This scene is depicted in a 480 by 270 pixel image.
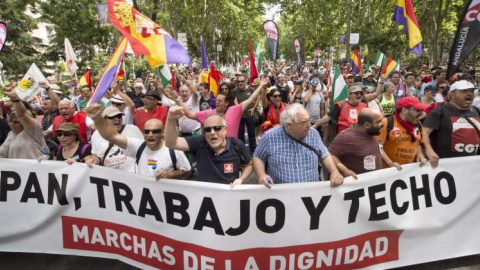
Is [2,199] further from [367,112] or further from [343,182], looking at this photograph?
[367,112]

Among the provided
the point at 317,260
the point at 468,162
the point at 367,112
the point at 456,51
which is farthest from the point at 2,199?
the point at 456,51

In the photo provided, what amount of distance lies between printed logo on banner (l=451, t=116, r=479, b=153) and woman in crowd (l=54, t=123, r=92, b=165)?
369cm

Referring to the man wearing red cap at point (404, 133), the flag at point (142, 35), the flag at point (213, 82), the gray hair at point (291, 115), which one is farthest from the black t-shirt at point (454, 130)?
the flag at point (213, 82)

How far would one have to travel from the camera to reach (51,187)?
11.5ft

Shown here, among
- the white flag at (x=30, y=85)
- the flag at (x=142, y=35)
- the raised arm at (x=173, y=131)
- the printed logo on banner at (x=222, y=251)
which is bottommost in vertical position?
the printed logo on banner at (x=222, y=251)

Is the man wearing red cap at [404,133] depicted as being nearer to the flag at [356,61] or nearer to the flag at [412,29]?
the flag at [412,29]

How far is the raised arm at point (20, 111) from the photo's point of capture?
374cm

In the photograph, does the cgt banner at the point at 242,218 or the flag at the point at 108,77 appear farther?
the flag at the point at 108,77

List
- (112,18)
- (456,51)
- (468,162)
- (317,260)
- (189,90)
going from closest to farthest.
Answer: (317,260), (468,162), (112,18), (456,51), (189,90)

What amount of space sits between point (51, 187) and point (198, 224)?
1.49 m

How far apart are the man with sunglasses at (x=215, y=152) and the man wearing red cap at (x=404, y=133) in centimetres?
149

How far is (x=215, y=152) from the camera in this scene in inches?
130

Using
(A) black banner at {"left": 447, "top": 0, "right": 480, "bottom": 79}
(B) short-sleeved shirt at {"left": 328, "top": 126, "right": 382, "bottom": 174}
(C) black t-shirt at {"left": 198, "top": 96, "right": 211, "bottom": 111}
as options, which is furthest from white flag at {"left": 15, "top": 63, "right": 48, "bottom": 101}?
(A) black banner at {"left": 447, "top": 0, "right": 480, "bottom": 79}

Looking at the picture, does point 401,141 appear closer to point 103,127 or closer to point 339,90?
point 339,90
